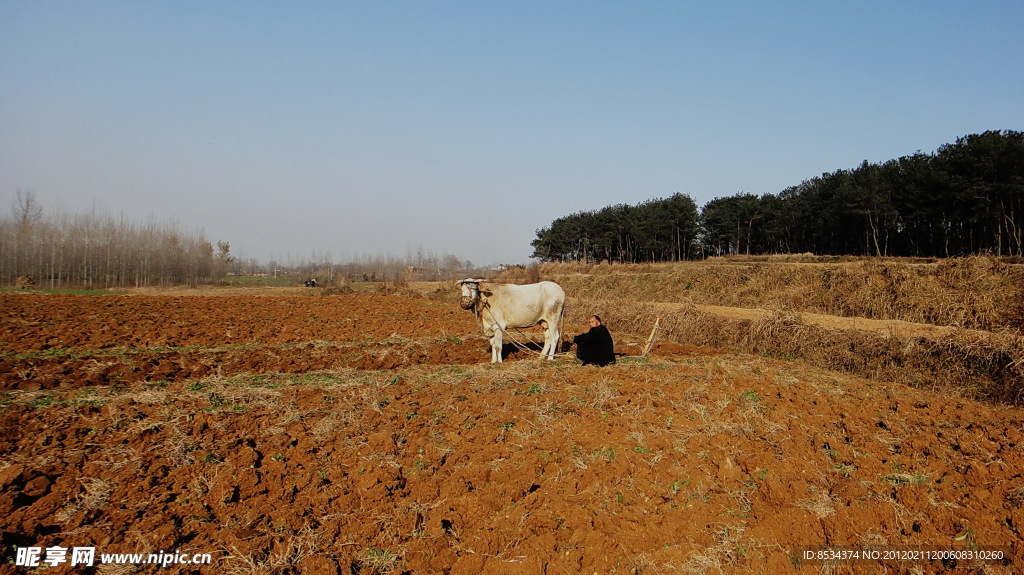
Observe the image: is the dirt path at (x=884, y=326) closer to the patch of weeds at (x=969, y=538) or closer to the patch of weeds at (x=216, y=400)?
the patch of weeds at (x=969, y=538)

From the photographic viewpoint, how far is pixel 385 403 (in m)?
8.07

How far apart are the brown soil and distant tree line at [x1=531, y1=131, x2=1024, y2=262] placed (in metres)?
21.3

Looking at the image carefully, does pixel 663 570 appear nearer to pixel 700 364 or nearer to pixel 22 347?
pixel 700 364

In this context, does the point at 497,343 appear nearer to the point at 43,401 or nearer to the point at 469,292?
the point at 469,292

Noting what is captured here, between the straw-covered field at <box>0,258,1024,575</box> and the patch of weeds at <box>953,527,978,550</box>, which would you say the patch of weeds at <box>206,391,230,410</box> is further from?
the patch of weeds at <box>953,527,978,550</box>

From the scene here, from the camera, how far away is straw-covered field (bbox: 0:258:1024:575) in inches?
181

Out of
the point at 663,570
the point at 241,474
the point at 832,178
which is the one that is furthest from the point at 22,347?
the point at 832,178

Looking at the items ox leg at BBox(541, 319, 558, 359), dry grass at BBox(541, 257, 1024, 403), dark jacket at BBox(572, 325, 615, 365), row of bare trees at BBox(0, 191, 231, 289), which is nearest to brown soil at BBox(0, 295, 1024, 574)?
dark jacket at BBox(572, 325, 615, 365)

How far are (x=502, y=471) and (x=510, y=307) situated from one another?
6.47m

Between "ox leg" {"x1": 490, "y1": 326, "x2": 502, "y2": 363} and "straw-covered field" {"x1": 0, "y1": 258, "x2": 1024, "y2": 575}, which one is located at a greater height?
"ox leg" {"x1": 490, "y1": 326, "x2": 502, "y2": 363}

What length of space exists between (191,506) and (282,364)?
22.5ft

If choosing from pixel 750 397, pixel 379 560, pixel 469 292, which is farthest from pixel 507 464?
pixel 469 292

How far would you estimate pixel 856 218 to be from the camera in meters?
46.3

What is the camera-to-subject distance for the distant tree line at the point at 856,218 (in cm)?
3456
